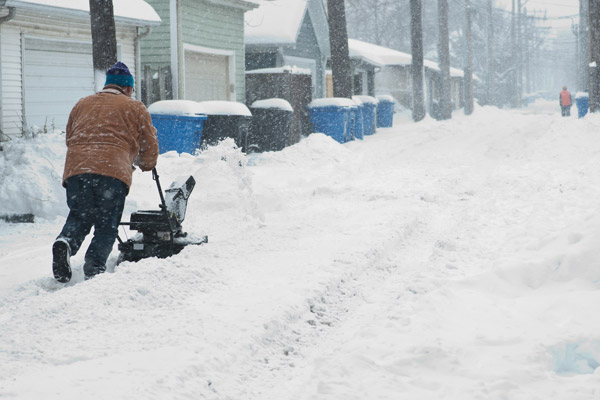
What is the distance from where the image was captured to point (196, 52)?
18516mm

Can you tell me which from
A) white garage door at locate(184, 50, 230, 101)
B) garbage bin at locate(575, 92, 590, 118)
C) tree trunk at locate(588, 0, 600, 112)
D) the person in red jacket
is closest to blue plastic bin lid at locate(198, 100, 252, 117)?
white garage door at locate(184, 50, 230, 101)

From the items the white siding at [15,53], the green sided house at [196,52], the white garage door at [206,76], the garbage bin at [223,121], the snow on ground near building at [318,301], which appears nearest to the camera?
the snow on ground near building at [318,301]

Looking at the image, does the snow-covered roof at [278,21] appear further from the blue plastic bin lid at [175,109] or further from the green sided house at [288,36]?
the blue plastic bin lid at [175,109]

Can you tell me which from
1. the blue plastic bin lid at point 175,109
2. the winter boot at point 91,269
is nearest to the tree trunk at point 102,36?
the blue plastic bin lid at point 175,109

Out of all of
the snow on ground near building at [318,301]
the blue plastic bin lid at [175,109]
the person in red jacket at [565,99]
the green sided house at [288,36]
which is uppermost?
the green sided house at [288,36]

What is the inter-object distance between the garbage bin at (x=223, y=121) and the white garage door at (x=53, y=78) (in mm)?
2591

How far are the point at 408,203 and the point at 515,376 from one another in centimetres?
552

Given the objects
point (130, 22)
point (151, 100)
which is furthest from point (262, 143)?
point (130, 22)

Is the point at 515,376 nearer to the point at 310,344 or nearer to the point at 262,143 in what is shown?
the point at 310,344

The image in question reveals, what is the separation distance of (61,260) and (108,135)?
1019 mm

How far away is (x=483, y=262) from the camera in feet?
18.3

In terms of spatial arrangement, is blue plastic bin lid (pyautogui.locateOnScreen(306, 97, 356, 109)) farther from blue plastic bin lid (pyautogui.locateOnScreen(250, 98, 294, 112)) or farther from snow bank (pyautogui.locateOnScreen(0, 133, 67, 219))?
snow bank (pyautogui.locateOnScreen(0, 133, 67, 219))

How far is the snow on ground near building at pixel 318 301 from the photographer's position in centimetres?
333

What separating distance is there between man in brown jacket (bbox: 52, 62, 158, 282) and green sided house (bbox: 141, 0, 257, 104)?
11.3 meters
